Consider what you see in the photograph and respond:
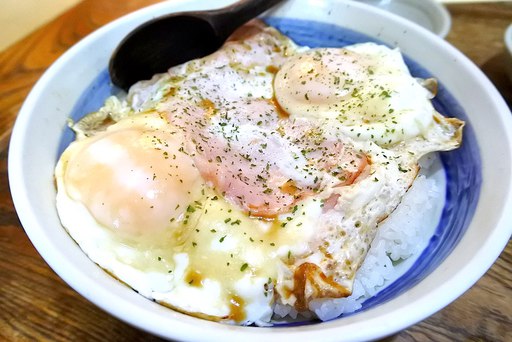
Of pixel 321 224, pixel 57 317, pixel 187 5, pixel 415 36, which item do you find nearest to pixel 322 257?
pixel 321 224

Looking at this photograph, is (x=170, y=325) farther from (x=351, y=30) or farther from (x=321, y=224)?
(x=351, y=30)

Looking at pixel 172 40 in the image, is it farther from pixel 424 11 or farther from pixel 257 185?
pixel 424 11

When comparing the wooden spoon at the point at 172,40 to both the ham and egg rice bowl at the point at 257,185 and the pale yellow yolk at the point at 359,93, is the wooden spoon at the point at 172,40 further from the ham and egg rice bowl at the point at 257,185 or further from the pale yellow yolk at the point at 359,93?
the pale yellow yolk at the point at 359,93

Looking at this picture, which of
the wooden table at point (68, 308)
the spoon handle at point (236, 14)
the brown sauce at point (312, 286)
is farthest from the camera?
the spoon handle at point (236, 14)

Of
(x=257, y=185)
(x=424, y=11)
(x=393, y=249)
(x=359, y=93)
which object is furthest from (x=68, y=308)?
(x=424, y=11)

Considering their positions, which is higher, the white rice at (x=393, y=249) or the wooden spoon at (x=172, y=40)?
the wooden spoon at (x=172, y=40)

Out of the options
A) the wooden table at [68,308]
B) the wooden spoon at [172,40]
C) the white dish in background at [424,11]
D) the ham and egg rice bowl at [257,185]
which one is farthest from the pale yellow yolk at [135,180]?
the white dish in background at [424,11]
